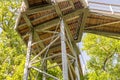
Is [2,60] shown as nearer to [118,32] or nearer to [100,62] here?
[100,62]

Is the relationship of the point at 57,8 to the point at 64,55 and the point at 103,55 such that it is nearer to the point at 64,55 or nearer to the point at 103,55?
the point at 64,55

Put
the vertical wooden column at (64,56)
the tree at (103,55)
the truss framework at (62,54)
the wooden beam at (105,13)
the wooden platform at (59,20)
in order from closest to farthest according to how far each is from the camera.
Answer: the vertical wooden column at (64,56), the truss framework at (62,54), the wooden platform at (59,20), the wooden beam at (105,13), the tree at (103,55)

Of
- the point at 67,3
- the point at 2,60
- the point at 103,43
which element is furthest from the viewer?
the point at 103,43

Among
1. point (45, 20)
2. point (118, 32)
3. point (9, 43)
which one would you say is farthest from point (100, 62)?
point (45, 20)

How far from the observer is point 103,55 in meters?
20.3

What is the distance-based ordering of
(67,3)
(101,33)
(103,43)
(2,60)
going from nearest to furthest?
(67,3), (101,33), (2,60), (103,43)

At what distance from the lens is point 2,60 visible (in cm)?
1789

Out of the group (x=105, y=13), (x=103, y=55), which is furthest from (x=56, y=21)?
(x=103, y=55)

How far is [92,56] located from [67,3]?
1239 centimetres

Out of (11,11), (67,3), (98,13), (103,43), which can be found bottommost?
(103,43)

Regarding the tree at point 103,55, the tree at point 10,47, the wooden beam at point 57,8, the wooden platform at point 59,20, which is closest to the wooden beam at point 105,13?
the wooden platform at point 59,20

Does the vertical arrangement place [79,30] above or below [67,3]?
below

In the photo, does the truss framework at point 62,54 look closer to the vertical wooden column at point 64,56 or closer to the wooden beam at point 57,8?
the vertical wooden column at point 64,56

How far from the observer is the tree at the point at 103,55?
781 inches
